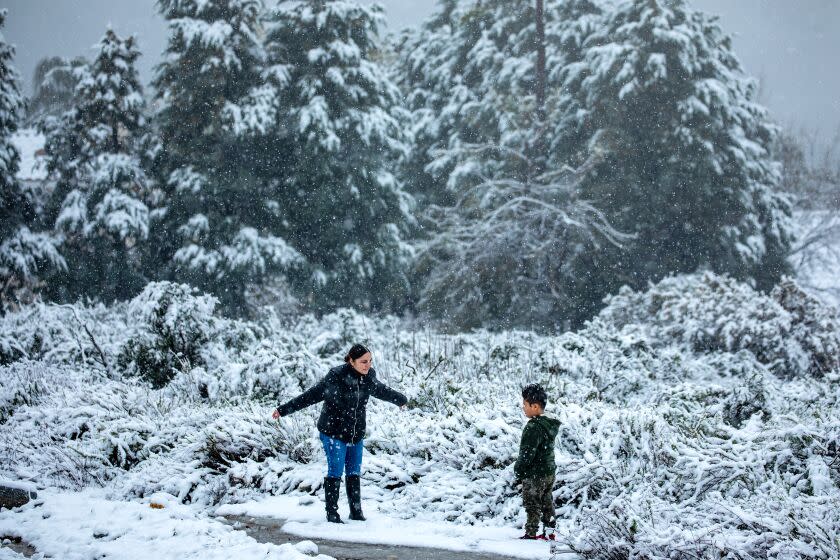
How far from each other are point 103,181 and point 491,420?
16038mm

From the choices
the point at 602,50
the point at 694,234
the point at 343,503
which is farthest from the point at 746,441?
the point at 602,50

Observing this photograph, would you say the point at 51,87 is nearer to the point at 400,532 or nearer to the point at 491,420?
the point at 491,420

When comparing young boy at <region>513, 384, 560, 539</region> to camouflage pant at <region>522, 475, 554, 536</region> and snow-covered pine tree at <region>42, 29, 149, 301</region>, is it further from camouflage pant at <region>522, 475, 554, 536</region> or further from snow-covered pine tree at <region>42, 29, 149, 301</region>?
snow-covered pine tree at <region>42, 29, 149, 301</region>

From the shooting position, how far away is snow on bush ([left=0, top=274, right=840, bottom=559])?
454 cm

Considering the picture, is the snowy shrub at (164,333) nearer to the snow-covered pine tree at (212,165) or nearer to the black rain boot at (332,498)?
the black rain boot at (332,498)

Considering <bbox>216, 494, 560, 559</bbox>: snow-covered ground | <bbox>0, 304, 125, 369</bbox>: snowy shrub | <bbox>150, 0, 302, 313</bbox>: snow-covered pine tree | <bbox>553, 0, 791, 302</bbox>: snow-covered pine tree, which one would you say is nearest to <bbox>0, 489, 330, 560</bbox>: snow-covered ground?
<bbox>216, 494, 560, 559</bbox>: snow-covered ground

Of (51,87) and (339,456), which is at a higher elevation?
(51,87)

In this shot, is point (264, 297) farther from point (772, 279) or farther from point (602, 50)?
point (772, 279)

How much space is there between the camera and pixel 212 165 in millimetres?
18047

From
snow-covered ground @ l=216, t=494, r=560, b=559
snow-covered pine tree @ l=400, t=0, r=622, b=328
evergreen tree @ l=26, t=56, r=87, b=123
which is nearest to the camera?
snow-covered ground @ l=216, t=494, r=560, b=559

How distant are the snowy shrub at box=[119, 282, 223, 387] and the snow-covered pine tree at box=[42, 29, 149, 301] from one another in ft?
30.1

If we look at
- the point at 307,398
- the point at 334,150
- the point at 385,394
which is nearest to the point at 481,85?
the point at 334,150

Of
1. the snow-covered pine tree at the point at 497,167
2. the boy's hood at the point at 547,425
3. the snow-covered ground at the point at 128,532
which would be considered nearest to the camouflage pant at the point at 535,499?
the boy's hood at the point at 547,425

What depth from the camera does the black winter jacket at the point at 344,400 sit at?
504 centimetres
